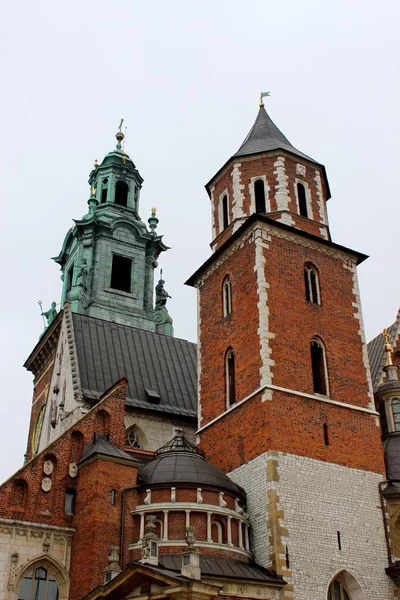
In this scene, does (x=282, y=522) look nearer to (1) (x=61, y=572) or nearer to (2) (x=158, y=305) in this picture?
(1) (x=61, y=572)

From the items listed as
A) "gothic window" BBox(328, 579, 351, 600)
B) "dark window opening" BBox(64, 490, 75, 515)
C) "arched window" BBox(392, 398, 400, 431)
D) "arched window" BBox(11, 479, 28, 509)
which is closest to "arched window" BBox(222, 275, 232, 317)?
"arched window" BBox(392, 398, 400, 431)

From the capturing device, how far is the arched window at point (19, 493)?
21.2m

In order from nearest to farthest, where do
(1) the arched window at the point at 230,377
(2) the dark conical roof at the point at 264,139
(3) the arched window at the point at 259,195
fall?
(1) the arched window at the point at 230,377
(3) the arched window at the point at 259,195
(2) the dark conical roof at the point at 264,139

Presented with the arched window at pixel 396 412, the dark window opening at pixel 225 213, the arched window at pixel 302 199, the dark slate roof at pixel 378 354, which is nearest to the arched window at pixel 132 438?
the dark window opening at pixel 225 213

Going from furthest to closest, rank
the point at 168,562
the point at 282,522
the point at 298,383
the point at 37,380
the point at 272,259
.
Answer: the point at 37,380, the point at 272,259, the point at 298,383, the point at 282,522, the point at 168,562

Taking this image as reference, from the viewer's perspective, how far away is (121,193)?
163 feet

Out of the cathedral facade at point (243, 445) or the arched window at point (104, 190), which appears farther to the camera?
the arched window at point (104, 190)

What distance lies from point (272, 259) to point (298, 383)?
4.18 meters

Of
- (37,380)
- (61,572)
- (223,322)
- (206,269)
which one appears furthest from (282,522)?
(37,380)

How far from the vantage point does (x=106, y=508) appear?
68.9ft

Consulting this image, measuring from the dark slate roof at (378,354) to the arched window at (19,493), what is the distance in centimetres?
1373

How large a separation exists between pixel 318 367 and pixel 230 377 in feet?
9.41

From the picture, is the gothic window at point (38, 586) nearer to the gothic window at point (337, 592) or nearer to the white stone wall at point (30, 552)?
the white stone wall at point (30, 552)

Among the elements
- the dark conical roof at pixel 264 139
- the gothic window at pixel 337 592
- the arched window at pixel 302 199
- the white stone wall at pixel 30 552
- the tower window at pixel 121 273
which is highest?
the tower window at pixel 121 273
